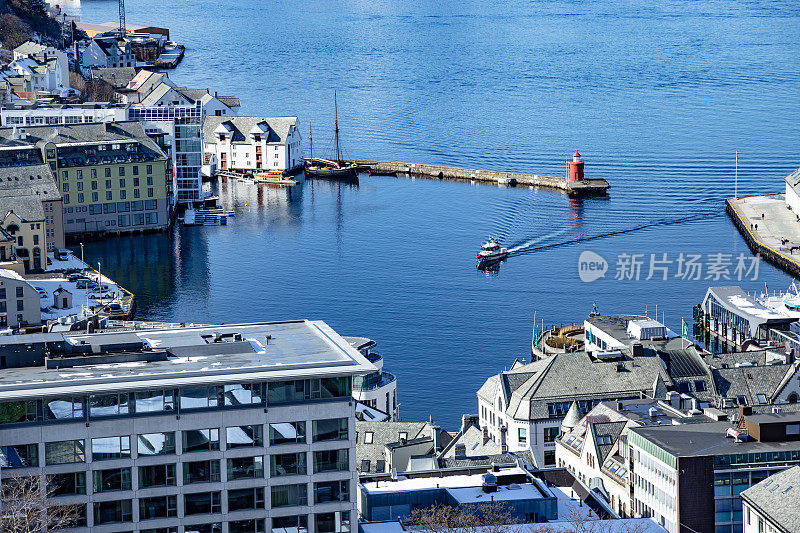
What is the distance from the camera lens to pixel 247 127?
116562mm

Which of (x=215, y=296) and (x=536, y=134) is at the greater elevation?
(x=536, y=134)

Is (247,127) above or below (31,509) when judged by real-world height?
above

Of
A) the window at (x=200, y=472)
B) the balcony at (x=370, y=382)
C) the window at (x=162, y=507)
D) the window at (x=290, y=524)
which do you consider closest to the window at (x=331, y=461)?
the window at (x=290, y=524)

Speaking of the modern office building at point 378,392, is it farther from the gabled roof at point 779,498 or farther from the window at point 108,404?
the window at point 108,404

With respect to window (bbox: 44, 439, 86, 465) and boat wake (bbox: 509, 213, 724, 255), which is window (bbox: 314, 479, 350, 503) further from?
boat wake (bbox: 509, 213, 724, 255)

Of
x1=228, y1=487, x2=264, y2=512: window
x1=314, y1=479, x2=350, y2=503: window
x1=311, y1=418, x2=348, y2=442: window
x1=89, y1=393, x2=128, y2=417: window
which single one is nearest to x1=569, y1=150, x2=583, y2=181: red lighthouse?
x1=314, y1=479, x2=350, y2=503: window

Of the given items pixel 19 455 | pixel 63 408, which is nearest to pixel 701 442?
pixel 63 408

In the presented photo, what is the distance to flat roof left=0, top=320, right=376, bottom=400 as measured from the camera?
90.5 feet

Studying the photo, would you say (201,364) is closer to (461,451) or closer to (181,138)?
(461,451)

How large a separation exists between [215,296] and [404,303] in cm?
1002

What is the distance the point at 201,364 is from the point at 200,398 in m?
1.31

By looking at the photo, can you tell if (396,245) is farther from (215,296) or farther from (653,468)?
(653,468)

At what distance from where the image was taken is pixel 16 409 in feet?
88.5

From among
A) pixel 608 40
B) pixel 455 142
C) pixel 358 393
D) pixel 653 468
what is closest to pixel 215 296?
pixel 358 393
